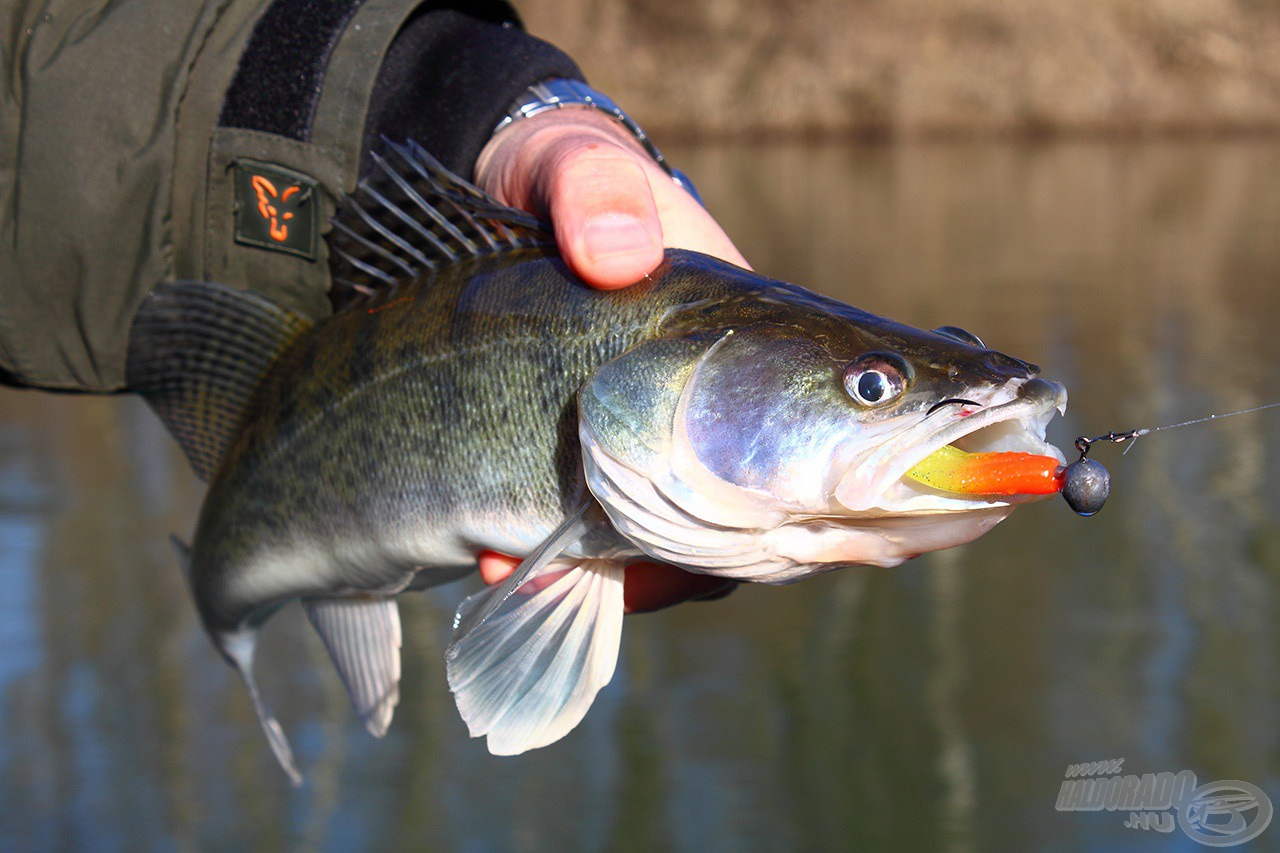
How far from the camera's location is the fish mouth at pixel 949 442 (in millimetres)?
1740

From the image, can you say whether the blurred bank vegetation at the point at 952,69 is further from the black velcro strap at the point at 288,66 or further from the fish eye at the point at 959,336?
the fish eye at the point at 959,336

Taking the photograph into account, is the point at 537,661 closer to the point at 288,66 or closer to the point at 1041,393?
the point at 1041,393

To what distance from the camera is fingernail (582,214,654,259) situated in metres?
1.98

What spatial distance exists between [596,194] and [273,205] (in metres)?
0.72

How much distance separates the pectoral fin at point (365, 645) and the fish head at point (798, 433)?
77 centimetres

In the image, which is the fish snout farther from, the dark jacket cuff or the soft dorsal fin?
the soft dorsal fin

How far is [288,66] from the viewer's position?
2465mm

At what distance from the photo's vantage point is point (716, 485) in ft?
6.11

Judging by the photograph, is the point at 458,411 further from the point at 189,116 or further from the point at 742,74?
the point at 742,74

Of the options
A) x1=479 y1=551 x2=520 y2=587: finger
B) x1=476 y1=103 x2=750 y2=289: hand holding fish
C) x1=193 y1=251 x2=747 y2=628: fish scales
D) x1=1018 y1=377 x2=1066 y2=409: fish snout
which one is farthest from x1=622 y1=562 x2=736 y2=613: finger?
x1=1018 y1=377 x2=1066 y2=409: fish snout

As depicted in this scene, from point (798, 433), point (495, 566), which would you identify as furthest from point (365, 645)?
point (798, 433)

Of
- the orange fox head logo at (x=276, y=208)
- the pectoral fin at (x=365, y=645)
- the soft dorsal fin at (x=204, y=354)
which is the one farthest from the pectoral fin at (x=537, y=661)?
the orange fox head logo at (x=276, y=208)

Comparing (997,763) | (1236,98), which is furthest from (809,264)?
(1236,98)

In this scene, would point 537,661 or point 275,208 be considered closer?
point 537,661
